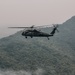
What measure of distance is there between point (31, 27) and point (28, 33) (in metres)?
3.51

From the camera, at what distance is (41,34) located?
4385 inches

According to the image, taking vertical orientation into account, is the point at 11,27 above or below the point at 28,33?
above

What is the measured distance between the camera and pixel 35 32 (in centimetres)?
11056

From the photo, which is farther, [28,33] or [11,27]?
[28,33]

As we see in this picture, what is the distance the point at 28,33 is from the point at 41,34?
6.75 meters

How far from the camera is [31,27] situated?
10800 centimetres

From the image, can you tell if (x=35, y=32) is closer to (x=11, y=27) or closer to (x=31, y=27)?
(x=31, y=27)

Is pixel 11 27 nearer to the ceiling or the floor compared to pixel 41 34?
nearer to the ceiling

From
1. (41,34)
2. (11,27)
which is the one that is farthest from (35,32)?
(11,27)

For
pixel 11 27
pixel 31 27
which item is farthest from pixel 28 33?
pixel 11 27

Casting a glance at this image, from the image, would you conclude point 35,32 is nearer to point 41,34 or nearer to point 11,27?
point 41,34

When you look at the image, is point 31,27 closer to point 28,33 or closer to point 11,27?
point 28,33

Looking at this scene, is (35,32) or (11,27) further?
(35,32)

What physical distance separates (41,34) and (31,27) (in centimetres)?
683
